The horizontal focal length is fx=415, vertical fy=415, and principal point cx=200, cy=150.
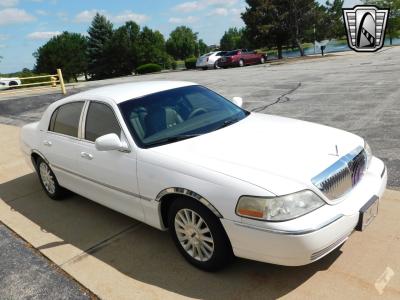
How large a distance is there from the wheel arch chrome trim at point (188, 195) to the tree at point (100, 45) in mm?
72540

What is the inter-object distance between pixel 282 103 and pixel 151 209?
26.2 feet

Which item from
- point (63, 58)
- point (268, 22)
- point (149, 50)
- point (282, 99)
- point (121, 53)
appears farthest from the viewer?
point (149, 50)

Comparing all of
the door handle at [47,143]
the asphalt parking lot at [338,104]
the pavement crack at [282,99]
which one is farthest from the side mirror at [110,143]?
the pavement crack at [282,99]

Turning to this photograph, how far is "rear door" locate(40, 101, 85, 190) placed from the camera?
475 cm

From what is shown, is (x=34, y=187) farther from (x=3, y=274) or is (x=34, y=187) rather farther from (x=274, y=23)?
(x=274, y=23)

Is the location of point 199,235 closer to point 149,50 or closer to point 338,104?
point 338,104

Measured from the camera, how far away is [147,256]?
400cm

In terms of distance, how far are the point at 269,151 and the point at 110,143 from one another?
57.2 inches

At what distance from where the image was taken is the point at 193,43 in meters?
116

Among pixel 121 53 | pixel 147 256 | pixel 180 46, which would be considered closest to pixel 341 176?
pixel 147 256

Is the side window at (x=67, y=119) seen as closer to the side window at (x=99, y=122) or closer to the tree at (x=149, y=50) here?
the side window at (x=99, y=122)

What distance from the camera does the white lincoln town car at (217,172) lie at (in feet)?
9.75

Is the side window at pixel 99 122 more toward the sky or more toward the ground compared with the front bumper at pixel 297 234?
more toward the sky

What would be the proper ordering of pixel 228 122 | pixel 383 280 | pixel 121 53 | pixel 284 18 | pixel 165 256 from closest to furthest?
pixel 383 280 → pixel 165 256 → pixel 228 122 → pixel 284 18 → pixel 121 53
